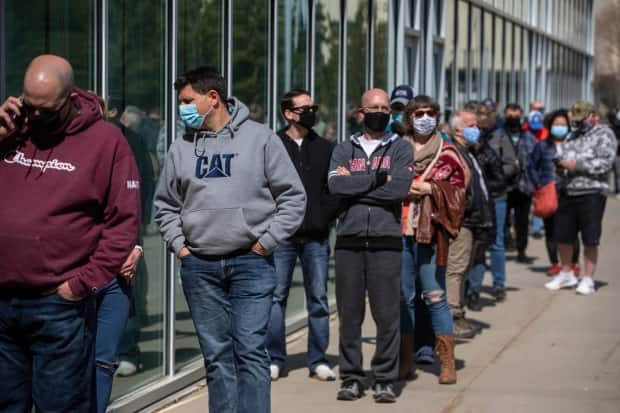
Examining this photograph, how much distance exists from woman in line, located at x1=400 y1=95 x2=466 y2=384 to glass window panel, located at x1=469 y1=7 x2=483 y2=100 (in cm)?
1176

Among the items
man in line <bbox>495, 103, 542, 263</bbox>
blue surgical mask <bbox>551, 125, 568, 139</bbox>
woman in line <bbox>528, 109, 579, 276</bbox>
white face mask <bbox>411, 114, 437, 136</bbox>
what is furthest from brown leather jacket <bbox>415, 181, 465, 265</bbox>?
blue surgical mask <bbox>551, 125, 568, 139</bbox>

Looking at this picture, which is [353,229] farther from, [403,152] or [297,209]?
[297,209]

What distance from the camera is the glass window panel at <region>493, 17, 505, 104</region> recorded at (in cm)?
2311

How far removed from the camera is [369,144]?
8523 mm

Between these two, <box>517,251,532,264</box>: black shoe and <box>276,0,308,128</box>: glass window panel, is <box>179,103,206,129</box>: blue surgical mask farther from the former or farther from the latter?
<box>517,251,532,264</box>: black shoe

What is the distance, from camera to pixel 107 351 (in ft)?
21.3

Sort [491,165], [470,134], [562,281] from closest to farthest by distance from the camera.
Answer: [470,134]
[491,165]
[562,281]

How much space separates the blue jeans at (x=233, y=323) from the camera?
662 cm

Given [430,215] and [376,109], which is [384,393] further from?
[376,109]

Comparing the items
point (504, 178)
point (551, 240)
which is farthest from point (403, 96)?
point (551, 240)

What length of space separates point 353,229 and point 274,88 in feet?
10.5

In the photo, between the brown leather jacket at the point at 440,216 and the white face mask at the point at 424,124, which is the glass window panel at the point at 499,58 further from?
the brown leather jacket at the point at 440,216

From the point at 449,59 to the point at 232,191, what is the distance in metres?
12.7

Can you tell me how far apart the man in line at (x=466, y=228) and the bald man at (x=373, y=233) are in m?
1.64
